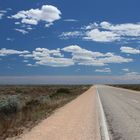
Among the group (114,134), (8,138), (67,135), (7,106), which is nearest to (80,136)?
(67,135)

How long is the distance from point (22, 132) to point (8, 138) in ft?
4.69

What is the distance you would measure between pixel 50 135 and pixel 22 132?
1482 millimetres

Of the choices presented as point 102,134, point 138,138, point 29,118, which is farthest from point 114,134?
point 29,118

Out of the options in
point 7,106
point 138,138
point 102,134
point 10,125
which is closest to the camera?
point 138,138

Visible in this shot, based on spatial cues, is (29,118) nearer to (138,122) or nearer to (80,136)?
(138,122)

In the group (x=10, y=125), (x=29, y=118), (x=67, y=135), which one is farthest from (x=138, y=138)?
(x=29, y=118)

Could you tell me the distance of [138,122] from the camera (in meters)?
15.7

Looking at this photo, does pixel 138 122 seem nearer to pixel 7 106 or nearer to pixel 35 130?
pixel 35 130

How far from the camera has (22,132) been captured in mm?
13008

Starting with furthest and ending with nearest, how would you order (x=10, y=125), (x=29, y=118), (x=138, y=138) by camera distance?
(x=29, y=118), (x=10, y=125), (x=138, y=138)

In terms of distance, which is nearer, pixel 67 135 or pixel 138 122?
pixel 67 135

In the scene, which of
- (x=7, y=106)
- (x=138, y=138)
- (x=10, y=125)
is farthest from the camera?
(x=7, y=106)

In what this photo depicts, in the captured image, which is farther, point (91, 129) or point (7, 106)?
point (7, 106)

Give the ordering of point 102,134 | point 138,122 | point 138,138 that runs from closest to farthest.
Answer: point 138,138
point 102,134
point 138,122
